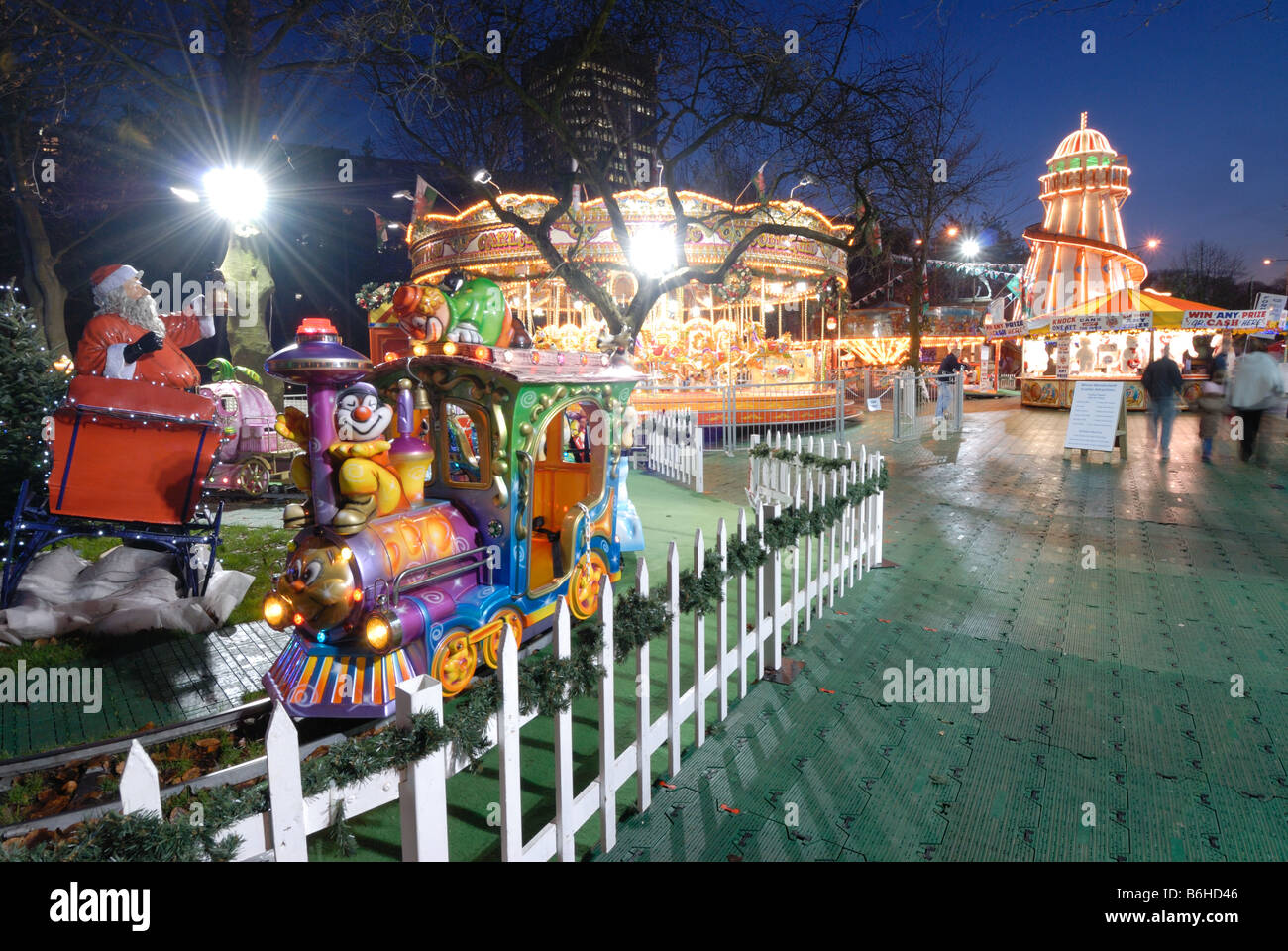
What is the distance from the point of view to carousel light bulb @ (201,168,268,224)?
10.1 metres

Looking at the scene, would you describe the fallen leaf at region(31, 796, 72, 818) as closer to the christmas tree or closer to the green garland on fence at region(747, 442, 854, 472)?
the christmas tree

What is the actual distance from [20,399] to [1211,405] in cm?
1602

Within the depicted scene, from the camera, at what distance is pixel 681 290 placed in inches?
781

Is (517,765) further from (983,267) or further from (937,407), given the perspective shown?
(983,267)

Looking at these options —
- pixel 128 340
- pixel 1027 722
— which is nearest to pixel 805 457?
pixel 1027 722

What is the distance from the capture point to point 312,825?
2.09 metres

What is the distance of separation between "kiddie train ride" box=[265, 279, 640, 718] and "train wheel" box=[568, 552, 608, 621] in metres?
0.02

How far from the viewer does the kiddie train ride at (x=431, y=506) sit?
3350 mm

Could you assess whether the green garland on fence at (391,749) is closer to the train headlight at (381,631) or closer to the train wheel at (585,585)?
the train headlight at (381,631)

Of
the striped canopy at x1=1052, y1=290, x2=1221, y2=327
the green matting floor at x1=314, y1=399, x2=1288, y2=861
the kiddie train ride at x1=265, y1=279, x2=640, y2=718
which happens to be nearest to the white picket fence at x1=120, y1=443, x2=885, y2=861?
the green matting floor at x1=314, y1=399, x2=1288, y2=861

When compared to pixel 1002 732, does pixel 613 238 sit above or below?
above

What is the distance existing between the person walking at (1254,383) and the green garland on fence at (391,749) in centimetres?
1031

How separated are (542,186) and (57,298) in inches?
559
